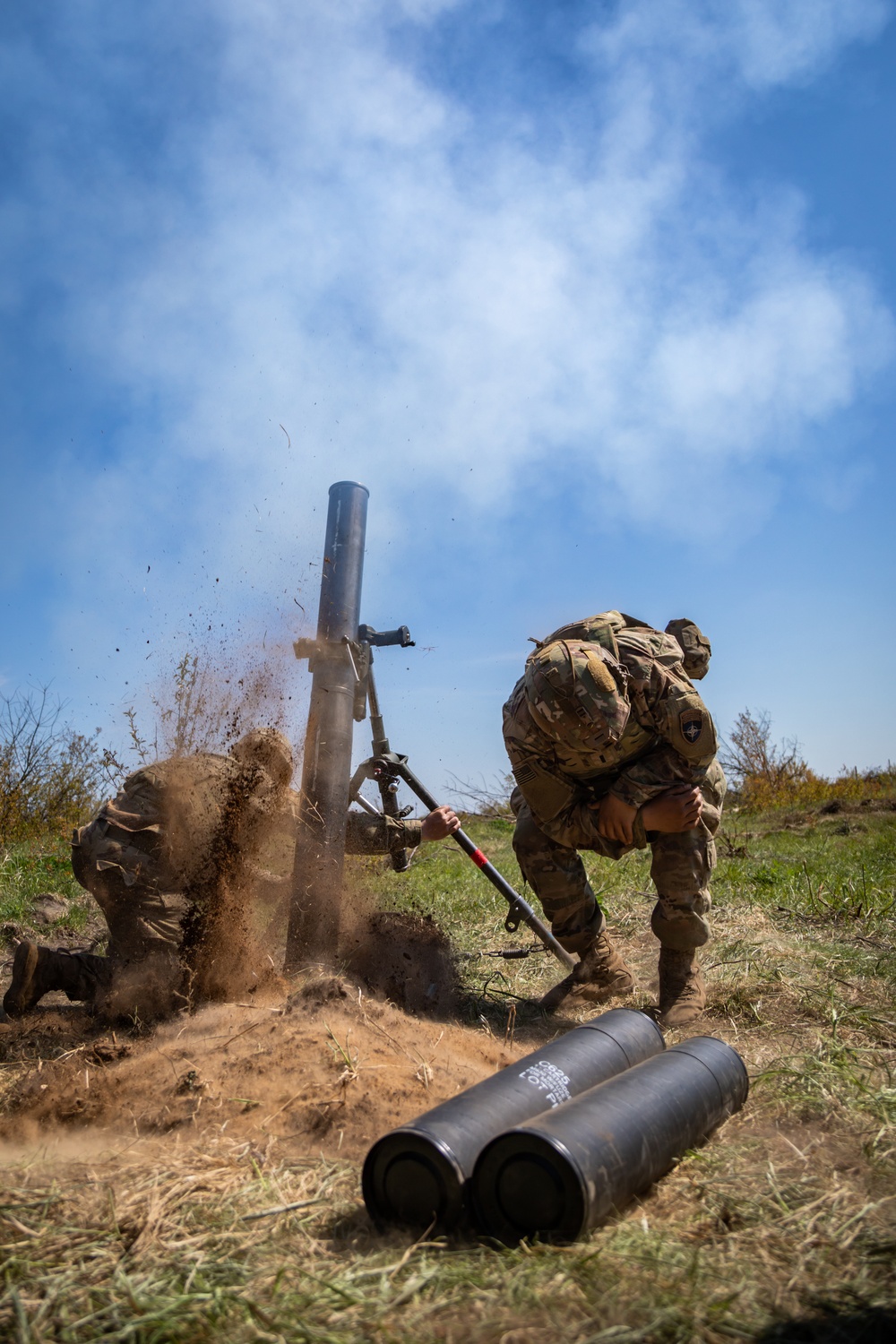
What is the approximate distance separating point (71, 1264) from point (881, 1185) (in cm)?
179

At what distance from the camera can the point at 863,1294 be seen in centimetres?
157

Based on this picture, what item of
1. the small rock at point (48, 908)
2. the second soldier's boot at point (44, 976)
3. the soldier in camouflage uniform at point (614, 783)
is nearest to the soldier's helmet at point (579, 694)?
the soldier in camouflage uniform at point (614, 783)

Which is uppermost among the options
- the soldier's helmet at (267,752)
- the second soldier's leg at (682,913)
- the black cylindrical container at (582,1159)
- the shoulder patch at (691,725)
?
the shoulder patch at (691,725)

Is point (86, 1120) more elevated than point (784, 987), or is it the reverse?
Answer: point (784, 987)

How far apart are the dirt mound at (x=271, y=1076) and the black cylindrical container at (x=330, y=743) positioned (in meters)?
0.99

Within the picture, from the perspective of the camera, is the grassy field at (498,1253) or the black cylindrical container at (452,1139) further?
the black cylindrical container at (452,1139)

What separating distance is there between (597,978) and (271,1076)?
198 centimetres

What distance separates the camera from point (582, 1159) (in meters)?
1.80

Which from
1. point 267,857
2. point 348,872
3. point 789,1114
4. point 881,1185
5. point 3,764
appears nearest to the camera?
point 881,1185

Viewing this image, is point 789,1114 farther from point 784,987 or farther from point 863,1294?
point 784,987

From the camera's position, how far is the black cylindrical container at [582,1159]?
179cm

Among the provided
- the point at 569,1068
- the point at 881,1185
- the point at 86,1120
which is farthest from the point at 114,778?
the point at 881,1185

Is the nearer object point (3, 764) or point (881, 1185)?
point (881, 1185)

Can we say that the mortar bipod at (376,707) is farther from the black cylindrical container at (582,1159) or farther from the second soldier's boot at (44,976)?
the black cylindrical container at (582,1159)
